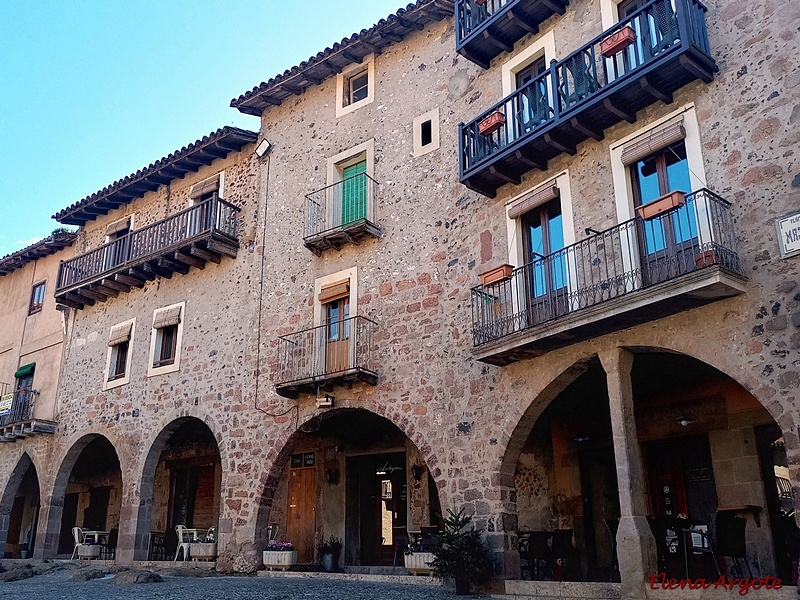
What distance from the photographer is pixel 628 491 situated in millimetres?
9203

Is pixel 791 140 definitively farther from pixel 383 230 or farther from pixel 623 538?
pixel 383 230

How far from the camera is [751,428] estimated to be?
11.8 m

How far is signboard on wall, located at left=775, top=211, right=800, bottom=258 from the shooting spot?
28.5 feet

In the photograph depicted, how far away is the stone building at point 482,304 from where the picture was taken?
9422 millimetres

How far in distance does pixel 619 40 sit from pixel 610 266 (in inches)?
118

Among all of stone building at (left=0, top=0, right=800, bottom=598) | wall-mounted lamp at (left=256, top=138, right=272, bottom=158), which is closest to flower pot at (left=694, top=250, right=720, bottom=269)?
stone building at (left=0, top=0, right=800, bottom=598)

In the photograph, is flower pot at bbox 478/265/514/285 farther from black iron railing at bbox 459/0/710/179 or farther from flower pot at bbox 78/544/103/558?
flower pot at bbox 78/544/103/558

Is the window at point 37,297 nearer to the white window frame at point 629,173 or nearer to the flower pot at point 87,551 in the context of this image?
the flower pot at point 87,551

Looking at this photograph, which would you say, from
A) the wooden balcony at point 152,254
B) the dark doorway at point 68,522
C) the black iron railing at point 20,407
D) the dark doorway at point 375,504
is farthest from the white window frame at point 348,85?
the dark doorway at point 68,522

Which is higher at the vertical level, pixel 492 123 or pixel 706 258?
pixel 492 123

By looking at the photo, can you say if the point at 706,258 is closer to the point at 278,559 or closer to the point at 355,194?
the point at 355,194

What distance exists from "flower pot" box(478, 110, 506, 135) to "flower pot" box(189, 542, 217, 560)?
31.2ft

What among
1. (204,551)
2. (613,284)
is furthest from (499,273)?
(204,551)

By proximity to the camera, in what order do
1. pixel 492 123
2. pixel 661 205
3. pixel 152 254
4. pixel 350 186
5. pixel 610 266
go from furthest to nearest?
pixel 152 254, pixel 350 186, pixel 492 123, pixel 610 266, pixel 661 205
